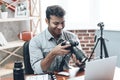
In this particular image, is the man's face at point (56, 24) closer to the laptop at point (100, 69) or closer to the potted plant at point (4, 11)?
the laptop at point (100, 69)

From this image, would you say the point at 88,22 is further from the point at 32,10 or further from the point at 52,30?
the point at 52,30

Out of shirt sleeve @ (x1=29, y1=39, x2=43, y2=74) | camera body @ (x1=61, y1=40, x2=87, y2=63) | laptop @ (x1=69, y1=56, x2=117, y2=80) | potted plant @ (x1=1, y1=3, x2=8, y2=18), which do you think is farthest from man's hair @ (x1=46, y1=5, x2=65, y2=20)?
potted plant @ (x1=1, y1=3, x2=8, y2=18)

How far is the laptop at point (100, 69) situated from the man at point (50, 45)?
532mm

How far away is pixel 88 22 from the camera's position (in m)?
3.84

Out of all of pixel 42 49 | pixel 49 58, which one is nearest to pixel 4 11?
pixel 42 49

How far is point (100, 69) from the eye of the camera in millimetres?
1577

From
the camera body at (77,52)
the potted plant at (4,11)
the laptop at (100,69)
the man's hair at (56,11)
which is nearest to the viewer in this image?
the laptop at (100,69)

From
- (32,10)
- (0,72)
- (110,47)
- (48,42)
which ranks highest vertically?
(32,10)

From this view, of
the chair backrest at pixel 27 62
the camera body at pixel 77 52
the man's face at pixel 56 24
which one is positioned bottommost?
the chair backrest at pixel 27 62

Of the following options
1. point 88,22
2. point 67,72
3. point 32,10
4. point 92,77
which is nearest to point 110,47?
point 88,22

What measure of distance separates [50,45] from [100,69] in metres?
0.82

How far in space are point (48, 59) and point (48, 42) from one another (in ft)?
1.00

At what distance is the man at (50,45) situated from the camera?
82.3 inches

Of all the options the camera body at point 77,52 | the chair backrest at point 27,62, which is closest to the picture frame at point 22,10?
the chair backrest at point 27,62
